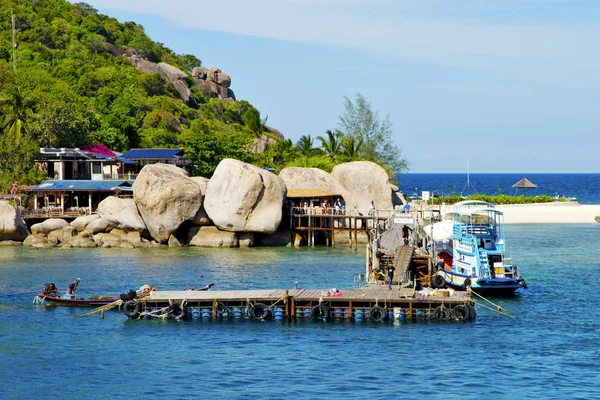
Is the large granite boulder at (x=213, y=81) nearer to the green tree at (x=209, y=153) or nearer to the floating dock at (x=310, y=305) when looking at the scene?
the green tree at (x=209, y=153)

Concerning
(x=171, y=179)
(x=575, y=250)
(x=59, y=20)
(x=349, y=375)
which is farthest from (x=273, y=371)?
(x=59, y=20)

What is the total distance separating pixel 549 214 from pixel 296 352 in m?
67.2

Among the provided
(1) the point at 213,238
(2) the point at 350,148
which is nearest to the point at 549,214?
(2) the point at 350,148

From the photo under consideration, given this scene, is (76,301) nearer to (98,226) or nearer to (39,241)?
(98,226)

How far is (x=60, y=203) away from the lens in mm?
75000

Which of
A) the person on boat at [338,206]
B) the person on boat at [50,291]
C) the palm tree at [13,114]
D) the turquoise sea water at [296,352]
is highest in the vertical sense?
the palm tree at [13,114]

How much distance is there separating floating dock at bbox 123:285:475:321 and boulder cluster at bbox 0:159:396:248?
23.9 m

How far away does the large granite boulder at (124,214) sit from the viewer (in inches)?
2542

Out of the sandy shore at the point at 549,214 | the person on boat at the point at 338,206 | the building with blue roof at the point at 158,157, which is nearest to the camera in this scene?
the person on boat at the point at 338,206

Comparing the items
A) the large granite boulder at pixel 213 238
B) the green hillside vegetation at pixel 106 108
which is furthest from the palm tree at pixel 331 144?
the large granite boulder at pixel 213 238

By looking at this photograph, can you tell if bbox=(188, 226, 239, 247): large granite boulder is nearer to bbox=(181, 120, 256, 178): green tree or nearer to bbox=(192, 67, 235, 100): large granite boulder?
bbox=(181, 120, 256, 178): green tree

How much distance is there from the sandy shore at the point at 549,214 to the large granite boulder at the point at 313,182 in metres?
24.3

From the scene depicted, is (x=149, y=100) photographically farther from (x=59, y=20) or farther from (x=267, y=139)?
(x=59, y=20)

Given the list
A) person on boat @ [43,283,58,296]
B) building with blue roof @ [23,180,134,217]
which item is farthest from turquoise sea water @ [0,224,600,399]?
building with blue roof @ [23,180,134,217]
